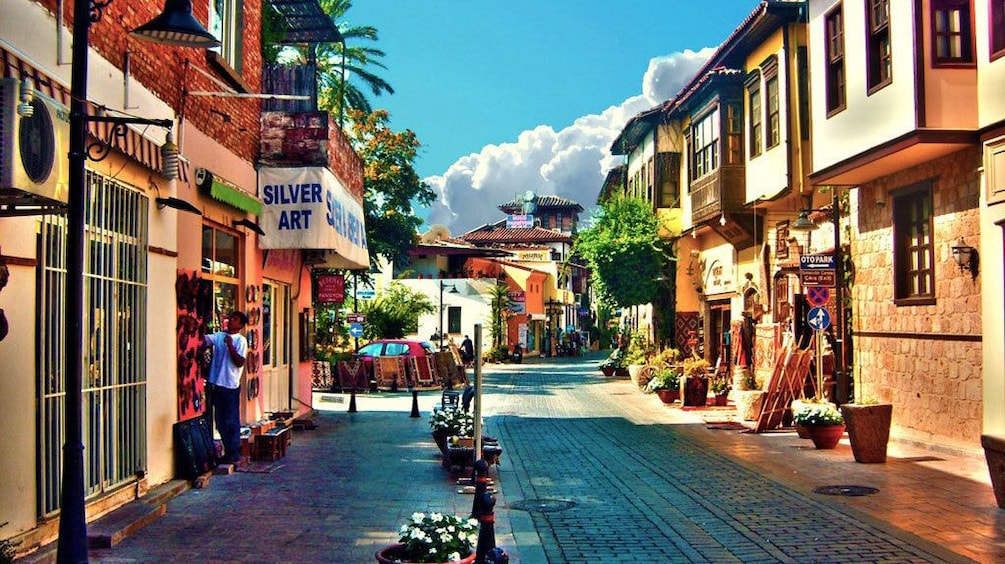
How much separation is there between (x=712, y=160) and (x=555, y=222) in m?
80.1

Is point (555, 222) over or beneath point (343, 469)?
over

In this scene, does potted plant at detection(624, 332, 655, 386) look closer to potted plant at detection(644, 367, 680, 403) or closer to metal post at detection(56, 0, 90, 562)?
potted plant at detection(644, 367, 680, 403)

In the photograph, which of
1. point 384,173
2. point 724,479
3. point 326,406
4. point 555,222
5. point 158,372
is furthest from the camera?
point 555,222

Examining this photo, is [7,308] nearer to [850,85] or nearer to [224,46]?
[224,46]

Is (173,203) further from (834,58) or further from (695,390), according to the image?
(695,390)

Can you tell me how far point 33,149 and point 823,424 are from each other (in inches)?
467

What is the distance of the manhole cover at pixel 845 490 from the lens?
10.5 metres

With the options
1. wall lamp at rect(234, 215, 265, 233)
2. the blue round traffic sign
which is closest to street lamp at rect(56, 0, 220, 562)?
wall lamp at rect(234, 215, 265, 233)

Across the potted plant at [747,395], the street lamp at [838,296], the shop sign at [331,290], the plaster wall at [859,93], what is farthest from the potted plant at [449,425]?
the shop sign at [331,290]

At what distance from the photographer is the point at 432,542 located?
231 inches

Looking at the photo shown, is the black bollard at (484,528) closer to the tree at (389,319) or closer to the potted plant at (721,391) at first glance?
the potted plant at (721,391)

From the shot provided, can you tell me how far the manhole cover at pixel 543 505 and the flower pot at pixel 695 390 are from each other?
41.7 feet

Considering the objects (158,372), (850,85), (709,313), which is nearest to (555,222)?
(709,313)

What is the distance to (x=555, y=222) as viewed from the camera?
346 feet
